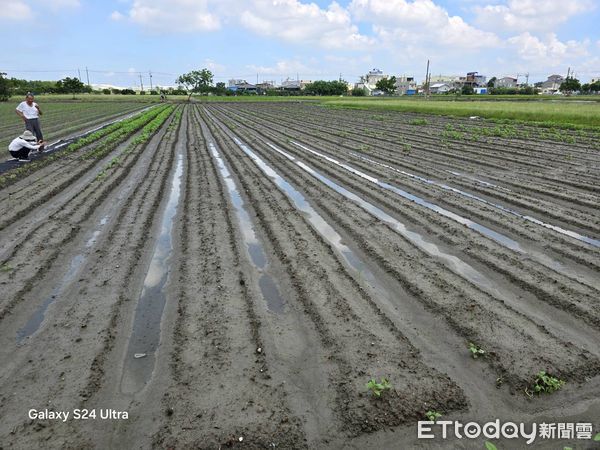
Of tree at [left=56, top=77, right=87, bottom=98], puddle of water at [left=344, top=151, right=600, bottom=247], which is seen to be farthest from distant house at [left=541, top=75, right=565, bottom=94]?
puddle of water at [left=344, top=151, right=600, bottom=247]

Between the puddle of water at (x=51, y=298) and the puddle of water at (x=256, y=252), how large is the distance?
2507 millimetres

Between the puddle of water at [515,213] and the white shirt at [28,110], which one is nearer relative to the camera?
the puddle of water at [515,213]

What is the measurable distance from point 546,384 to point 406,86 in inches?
6383

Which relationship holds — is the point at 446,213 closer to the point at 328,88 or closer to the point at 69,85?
the point at 69,85

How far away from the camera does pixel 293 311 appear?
4711 millimetres

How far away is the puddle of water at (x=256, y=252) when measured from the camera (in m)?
4.95

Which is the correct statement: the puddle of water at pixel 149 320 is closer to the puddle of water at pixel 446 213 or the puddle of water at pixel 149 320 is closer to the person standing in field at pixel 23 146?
the puddle of water at pixel 446 213

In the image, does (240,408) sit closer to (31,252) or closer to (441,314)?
(441,314)

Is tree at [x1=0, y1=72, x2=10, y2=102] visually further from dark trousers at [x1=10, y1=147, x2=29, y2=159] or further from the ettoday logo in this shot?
the ettoday logo

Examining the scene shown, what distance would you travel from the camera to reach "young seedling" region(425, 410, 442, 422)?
320 cm

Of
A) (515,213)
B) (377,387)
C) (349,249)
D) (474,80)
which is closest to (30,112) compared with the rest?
(349,249)

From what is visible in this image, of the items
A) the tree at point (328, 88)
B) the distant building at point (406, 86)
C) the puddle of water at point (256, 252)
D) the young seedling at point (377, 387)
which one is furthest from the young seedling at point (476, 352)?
the distant building at point (406, 86)

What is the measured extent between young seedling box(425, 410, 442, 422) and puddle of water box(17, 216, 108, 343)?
407 centimetres

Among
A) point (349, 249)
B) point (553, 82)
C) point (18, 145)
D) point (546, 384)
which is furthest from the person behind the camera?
point (553, 82)
